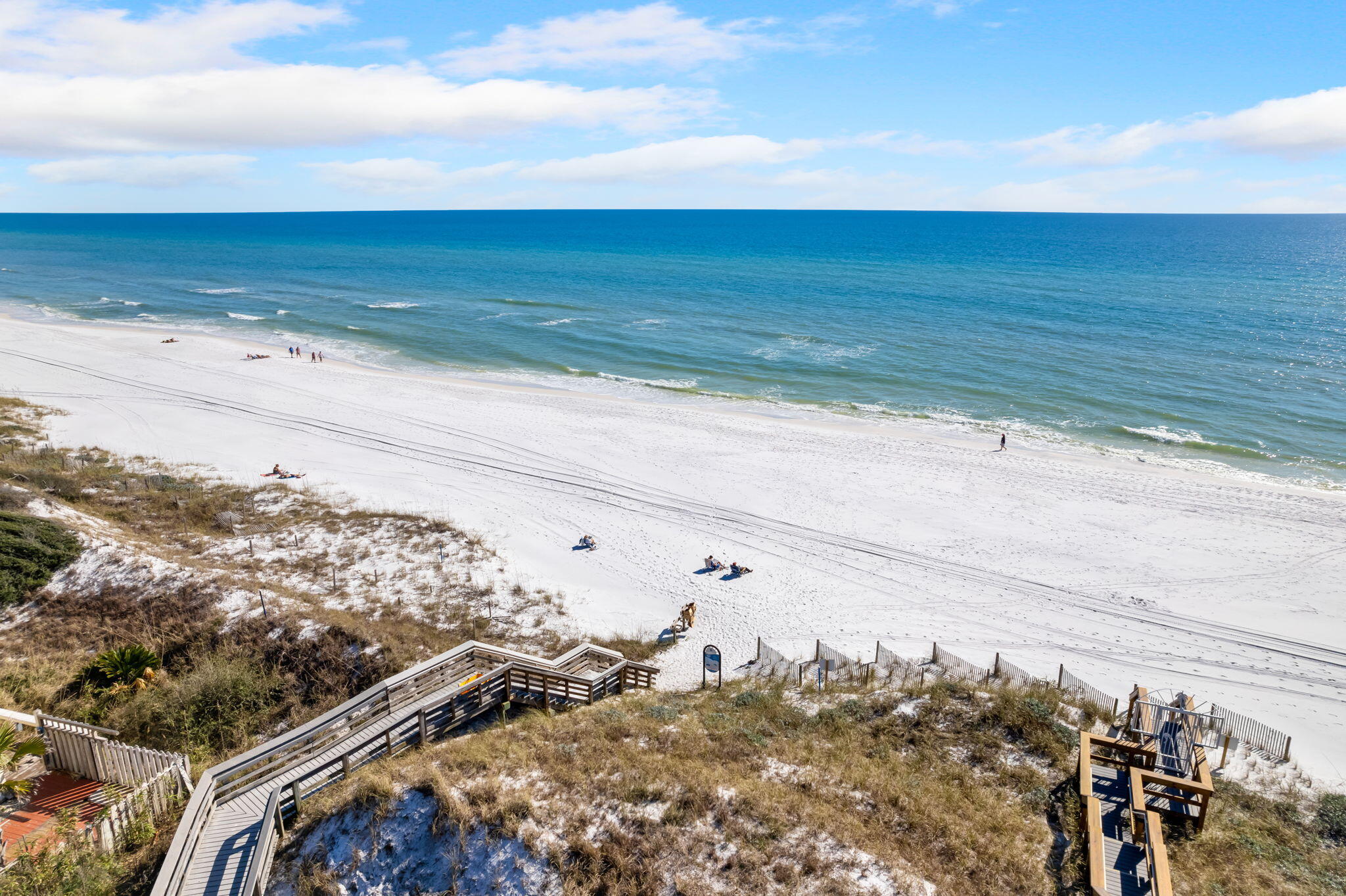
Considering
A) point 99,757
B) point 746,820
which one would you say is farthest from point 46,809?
point 746,820

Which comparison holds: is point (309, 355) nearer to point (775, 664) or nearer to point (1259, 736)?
point (775, 664)

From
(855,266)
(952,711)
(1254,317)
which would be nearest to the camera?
(952,711)

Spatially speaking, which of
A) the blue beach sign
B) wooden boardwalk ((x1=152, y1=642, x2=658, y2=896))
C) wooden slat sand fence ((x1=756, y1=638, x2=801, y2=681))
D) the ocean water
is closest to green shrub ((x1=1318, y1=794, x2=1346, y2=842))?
wooden slat sand fence ((x1=756, y1=638, x2=801, y2=681))

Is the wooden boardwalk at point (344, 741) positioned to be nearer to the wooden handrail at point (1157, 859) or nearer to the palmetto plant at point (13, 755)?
the palmetto plant at point (13, 755)

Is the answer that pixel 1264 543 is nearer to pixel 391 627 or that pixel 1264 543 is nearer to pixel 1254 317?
pixel 391 627

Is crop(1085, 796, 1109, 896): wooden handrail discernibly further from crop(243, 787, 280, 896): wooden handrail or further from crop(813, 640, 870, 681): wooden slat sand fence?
crop(243, 787, 280, 896): wooden handrail

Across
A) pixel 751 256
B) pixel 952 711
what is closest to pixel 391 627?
pixel 952 711

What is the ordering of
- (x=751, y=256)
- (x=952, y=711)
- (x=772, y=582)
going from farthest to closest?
1. (x=751, y=256)
2. (x=772, y=582)
3. (x=952, y=711)
